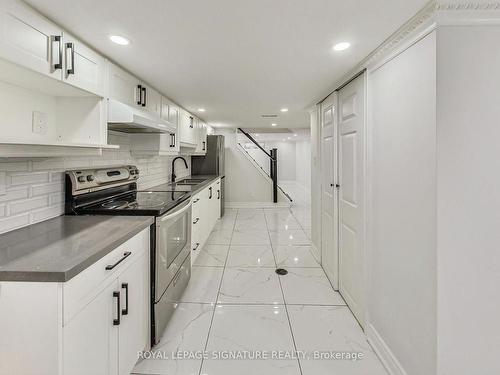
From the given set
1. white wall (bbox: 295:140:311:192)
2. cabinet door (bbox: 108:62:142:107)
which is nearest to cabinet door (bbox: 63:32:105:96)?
cabinet door (bbox: 108:62:142:107)

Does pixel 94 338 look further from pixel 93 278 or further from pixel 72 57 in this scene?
pixel 72 57

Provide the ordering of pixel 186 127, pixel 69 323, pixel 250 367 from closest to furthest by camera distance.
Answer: pixel 69 323 → pixel 250 367 → pixel 186 127

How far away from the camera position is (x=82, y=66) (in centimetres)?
151

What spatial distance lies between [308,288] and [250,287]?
0.61 metres

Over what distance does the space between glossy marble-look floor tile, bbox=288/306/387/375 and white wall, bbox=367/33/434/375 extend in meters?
0.15

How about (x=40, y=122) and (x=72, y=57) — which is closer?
(x=72, y=57)

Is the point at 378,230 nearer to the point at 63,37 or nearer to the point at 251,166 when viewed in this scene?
the point at 63,37

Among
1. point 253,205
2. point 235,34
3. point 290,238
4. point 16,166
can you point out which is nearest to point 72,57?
point 16,166

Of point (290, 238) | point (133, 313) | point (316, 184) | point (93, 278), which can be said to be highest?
point (316, 184)

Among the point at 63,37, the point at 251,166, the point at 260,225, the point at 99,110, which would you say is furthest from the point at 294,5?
the point at 251,166

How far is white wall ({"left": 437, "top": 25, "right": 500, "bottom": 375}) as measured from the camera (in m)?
1.14

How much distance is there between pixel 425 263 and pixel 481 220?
1.06 ft

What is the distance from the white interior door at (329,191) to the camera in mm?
2500

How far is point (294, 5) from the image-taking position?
1200 mm
